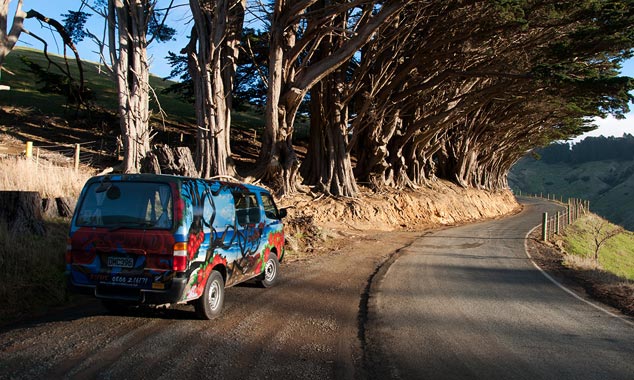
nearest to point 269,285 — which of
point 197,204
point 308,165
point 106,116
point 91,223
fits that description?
point 197,204

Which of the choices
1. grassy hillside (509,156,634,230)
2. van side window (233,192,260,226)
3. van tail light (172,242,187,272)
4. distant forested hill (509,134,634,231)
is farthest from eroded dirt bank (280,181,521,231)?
distant forested hill (509,134,634,231)

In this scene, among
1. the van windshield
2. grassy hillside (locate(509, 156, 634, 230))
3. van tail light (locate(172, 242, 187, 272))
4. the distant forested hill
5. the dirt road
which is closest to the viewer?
the dirt road

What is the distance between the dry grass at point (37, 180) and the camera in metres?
11.6

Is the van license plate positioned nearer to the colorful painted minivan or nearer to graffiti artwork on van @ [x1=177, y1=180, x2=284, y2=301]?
the colorful painted minivan

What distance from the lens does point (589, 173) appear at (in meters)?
150

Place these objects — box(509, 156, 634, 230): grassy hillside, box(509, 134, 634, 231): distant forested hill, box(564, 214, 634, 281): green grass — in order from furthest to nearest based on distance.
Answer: box(509, 134, 634, 231): distant forested hill
box(509, 156, 634, 230): grassy hillside
box(564, 214, 634, 281): green grass

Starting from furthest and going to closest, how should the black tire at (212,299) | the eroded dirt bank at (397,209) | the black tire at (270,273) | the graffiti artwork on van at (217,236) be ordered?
the eroded dirt bank at (397,209), the black tire at (270,273), the black tire at (212,299), the graffiti artwork on van at (217,236)

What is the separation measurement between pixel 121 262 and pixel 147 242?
16.7 inches

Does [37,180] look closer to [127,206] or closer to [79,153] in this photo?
[127,206]

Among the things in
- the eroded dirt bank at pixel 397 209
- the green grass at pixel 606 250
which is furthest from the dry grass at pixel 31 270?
the green grass at pixel 606 250

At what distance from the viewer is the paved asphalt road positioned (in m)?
5.47

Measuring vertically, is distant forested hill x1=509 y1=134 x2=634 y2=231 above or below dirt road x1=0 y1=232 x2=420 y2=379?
above

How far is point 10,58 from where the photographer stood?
197 feet

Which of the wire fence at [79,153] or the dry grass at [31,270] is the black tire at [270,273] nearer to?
the dry grass at [31,270]
